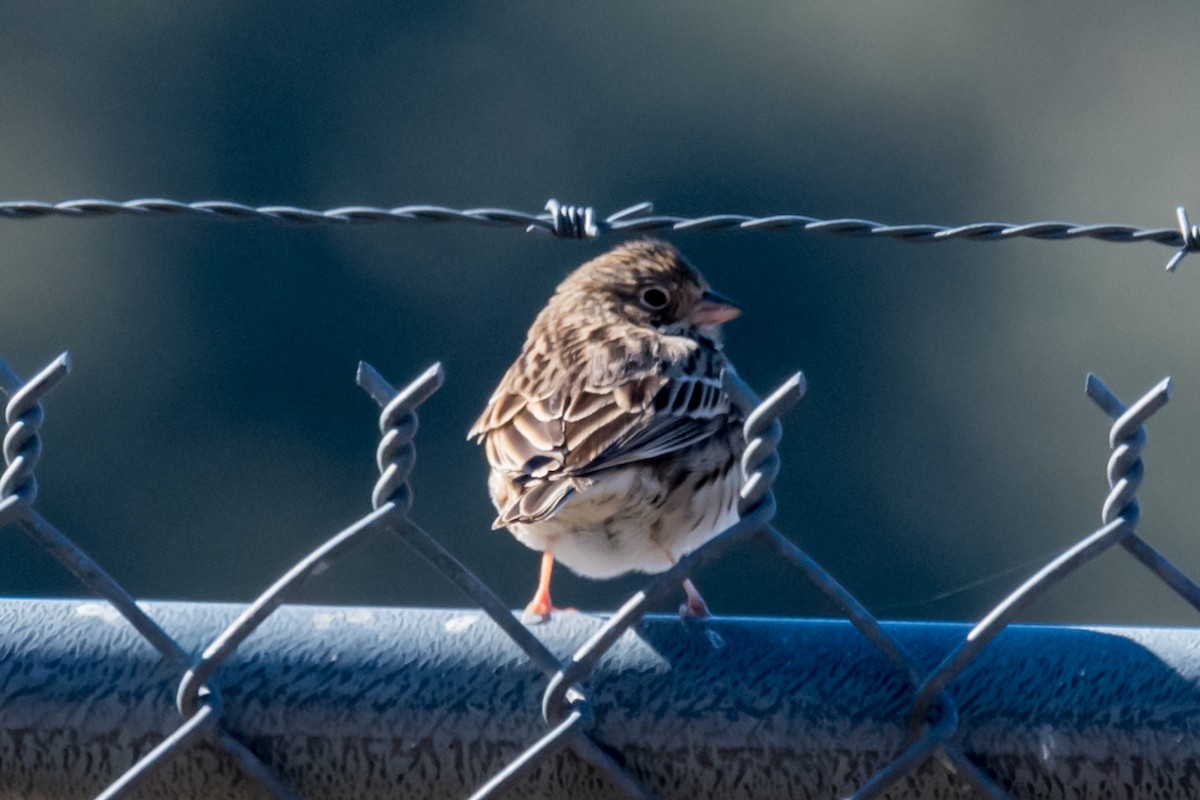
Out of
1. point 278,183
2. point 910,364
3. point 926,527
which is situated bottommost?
point 926,527

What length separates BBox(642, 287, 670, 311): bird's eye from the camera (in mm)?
6902

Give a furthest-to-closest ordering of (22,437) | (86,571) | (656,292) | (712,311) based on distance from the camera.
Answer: (656,292)
(712,311)
(22,437)
(86,571)

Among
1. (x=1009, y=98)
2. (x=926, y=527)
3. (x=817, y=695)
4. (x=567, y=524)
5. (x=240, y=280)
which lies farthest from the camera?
(x=1009, y=98)

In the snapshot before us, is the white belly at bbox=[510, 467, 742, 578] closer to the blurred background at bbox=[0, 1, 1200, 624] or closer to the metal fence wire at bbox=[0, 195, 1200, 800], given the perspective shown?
the metal fence wire at bbox=[0, 195, 1200, 800]

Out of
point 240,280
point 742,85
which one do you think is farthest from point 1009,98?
point 240,280

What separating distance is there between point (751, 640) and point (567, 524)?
8.92ft

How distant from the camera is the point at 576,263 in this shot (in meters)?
12.4

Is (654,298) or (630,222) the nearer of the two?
(630,222)

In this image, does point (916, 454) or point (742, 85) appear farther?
point (742, 85)

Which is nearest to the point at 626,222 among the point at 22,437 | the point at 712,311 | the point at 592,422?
the point at 22,437

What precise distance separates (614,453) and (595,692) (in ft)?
8.40

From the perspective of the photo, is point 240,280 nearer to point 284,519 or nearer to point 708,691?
point 284,519

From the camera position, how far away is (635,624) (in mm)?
2889

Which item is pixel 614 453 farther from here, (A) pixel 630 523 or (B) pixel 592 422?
(A) pixel 630 523
